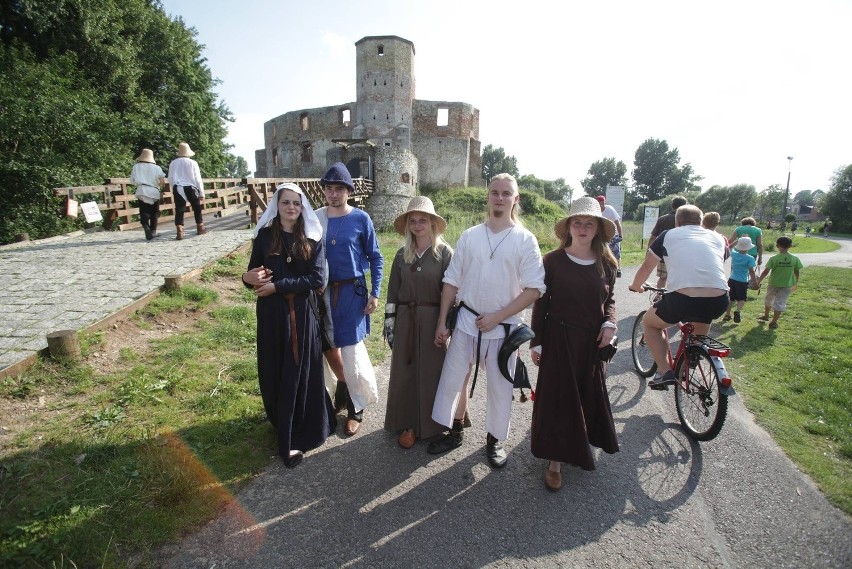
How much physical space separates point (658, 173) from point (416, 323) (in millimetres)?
68131

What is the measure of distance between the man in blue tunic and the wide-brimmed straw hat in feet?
4.71

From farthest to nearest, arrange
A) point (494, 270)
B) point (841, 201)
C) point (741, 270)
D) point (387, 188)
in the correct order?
point (841, 201) → point (387, 188) → point (741, 270) → point (494, 270)

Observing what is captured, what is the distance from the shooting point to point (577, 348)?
2811 millimetres

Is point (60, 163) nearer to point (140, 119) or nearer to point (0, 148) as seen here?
point (0, 148)

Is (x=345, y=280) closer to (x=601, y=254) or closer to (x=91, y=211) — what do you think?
(x=601, y=254)

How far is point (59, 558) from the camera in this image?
2.10 m

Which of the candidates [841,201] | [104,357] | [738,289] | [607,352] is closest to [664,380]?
[607,352]

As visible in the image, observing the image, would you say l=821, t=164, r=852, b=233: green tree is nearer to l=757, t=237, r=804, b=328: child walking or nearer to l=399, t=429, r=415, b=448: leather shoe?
l=757, t=237, r=804, b=328: child walking

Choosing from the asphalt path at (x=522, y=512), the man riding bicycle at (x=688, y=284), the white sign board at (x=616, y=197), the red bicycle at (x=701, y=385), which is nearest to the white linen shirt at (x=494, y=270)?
the asphalt path at (x=522, y=512)

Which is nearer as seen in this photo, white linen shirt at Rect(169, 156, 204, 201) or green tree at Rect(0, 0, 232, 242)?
white linen shirt at Rect(169, 156, 204, 201)

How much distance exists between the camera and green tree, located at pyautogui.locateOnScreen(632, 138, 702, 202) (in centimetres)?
5816

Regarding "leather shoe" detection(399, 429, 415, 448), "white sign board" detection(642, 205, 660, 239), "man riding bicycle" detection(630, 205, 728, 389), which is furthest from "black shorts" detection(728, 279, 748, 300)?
"white sign board" detection(642, 205, 660, 239)

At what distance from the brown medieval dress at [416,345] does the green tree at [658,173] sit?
65.8 metres

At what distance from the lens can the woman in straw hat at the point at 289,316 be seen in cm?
290
